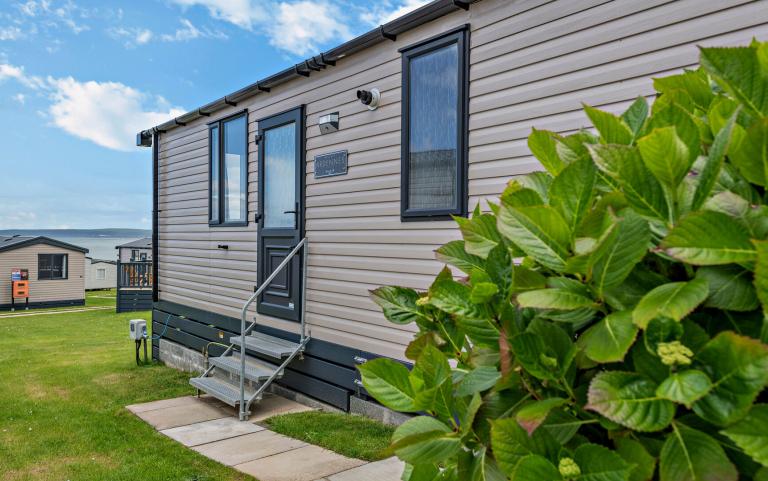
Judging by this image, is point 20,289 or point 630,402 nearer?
point 630,402

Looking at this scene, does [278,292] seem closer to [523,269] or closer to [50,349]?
[523,269]

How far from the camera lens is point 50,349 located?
36.7 feet

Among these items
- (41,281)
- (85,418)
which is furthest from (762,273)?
(41,281)

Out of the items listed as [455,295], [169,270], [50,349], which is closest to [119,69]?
[50,349]

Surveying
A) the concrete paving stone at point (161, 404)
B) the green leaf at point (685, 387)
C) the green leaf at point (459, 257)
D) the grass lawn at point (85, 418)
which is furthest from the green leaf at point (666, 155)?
the concrete paving stone at point (161, 404)

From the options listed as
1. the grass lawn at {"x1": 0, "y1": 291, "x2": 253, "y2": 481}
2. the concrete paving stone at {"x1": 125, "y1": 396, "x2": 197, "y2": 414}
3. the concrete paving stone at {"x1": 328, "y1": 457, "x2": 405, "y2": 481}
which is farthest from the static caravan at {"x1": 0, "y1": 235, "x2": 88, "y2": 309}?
the concrete paving stone at {"x1": 328, "y1": 457, "x2": 405, "y2": 481}

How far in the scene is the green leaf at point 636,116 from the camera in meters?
0.84

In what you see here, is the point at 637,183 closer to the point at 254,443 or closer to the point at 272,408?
the point at 254,443

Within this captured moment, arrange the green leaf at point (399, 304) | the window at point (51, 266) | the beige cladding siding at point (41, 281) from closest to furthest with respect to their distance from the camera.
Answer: the green leaf at point (399, 304) → the beige cladding siding at point (41, 281) → the window at point (51, 266)

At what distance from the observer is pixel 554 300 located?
0.69m

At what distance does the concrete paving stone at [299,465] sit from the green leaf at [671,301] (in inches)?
140

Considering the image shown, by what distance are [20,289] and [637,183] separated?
2416 cm

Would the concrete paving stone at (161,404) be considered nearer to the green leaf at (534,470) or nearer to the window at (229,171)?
the window at (229,171)

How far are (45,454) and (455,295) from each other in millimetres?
5098
